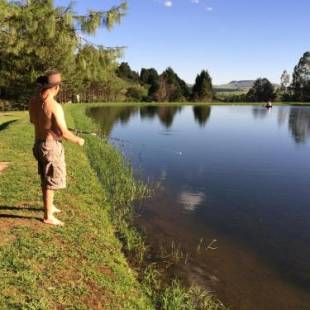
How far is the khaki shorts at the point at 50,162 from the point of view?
599cm

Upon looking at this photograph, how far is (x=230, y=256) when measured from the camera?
25.9 feet

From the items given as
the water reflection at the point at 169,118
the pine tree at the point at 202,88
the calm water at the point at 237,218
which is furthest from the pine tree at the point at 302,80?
the calm water at the point at 237,218

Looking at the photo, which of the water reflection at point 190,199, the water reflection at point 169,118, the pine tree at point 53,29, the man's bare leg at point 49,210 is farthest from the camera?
the water reflection at point 169,118

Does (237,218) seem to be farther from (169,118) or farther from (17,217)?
(169,118)

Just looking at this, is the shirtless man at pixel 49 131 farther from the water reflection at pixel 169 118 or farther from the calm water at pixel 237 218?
the water reflection at pixel 169 118

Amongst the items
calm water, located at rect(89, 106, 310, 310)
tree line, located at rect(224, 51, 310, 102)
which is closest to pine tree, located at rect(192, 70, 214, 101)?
tree line, located at rect(224, 51, 310, 102)

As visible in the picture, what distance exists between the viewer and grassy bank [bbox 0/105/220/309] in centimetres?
476

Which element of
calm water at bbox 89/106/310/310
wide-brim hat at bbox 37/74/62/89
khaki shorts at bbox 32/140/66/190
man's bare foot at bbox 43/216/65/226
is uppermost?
wide-brim hat at bbox 37/74/62/89

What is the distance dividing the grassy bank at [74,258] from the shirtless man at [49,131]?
0.82 metres

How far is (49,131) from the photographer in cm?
592

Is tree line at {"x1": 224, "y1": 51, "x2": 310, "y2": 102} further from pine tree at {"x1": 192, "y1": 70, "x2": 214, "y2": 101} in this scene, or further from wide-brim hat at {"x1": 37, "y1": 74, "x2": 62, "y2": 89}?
wide-brim hat at {"x1": 37, "y1": 74, "x2": 62, "y2": 89}

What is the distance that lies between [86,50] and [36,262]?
586cm

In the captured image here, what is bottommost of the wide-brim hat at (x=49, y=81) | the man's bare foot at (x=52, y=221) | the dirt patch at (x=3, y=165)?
the man's bare foot at (x=52, y=221)

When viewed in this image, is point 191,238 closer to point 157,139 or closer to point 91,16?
point 91,16
